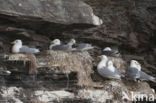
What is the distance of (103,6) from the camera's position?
11.2 m

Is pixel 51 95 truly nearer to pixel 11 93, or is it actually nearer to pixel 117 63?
pixel 11 93

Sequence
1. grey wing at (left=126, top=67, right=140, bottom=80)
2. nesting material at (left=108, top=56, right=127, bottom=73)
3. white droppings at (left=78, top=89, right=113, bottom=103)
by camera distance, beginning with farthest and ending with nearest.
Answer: nesting material at (left=108, top=56, right=127, bottom=73)
grey wing at (left=126, top=67, right=140, bottom=80)
white droppings at (left=78, top=89, right=113, bottom=103)

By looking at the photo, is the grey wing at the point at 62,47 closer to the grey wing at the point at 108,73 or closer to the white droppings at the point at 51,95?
the grey wing at the point at 108,73

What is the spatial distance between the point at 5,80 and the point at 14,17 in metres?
1.73

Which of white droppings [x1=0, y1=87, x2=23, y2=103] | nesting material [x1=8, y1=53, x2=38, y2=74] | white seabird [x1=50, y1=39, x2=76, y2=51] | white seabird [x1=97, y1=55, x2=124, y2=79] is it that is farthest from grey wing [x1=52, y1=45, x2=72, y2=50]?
white droppings [x1=0, y1=87, x2=23, y2=103]

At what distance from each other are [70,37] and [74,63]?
234cm

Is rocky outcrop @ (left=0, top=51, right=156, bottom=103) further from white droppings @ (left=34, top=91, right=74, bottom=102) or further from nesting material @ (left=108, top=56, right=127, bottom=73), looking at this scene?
nesting material @ (left=108, top=56, right=127, bottom=73)

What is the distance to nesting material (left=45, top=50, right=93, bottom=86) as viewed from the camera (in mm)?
8133

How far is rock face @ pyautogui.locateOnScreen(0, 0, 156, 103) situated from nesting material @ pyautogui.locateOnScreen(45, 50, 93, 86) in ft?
0.10

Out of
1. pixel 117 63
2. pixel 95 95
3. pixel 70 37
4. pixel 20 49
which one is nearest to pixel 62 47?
pixel 20 49

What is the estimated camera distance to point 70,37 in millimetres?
10719

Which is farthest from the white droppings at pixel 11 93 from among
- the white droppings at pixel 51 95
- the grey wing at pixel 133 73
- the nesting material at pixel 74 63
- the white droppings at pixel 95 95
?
the grey wing at pixel 133 73

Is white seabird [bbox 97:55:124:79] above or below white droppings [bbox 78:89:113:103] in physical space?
above

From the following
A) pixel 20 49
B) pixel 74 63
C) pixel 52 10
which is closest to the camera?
pixel 74 63
